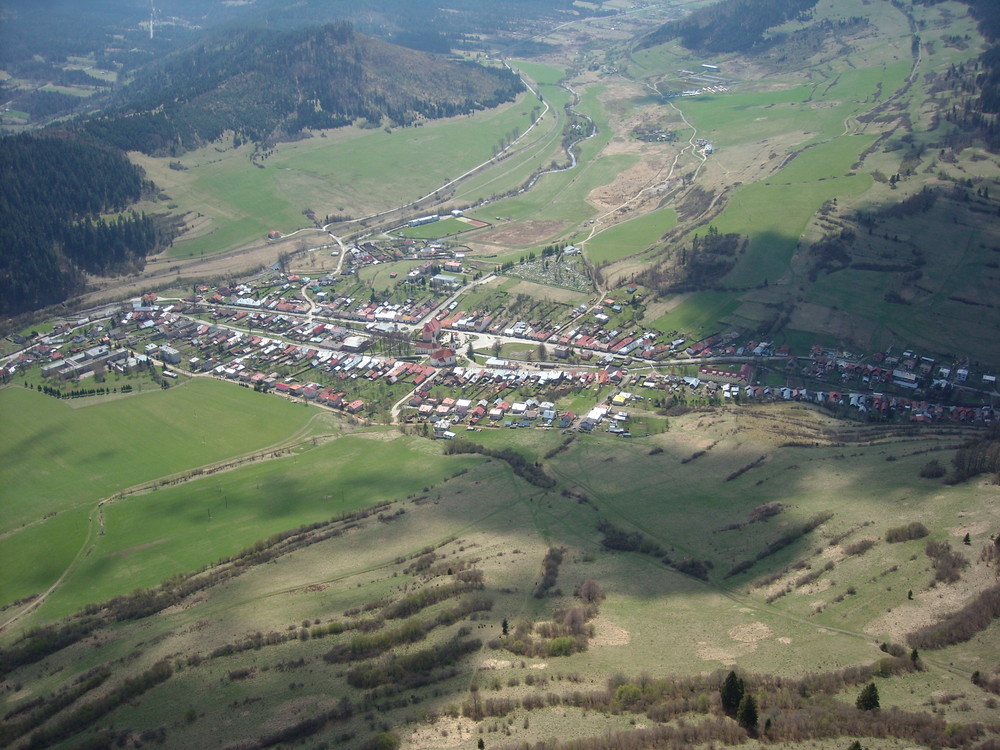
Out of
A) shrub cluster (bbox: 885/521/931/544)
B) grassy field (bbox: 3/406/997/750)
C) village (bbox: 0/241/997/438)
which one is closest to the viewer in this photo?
grassy field (bbox: 3/406/997/750)

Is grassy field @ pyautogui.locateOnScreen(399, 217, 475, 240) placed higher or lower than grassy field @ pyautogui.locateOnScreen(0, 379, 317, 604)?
higher

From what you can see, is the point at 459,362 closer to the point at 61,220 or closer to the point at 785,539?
the point at 785,539

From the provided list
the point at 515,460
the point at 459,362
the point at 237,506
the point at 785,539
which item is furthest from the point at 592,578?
the point at 459,362

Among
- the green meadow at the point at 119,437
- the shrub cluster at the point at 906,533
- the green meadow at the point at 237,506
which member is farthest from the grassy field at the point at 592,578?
the green meadow at the point at 119,437

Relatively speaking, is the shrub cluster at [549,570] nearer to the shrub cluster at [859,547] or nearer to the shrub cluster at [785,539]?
the shrub cluster at [785,539]

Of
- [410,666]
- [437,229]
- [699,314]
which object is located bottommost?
[699,314]

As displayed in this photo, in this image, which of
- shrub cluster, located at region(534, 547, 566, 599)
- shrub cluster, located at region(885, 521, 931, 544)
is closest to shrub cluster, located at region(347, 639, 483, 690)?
shrub cluster, located at region(534, 547, 566, 599)

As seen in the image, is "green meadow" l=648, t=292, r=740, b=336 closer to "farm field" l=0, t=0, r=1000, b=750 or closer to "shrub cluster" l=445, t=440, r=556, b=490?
"farm field" l=0, t=0, r=1000, b=750

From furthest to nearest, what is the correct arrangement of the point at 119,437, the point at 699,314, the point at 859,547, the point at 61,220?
the point at 61,220, the point at 699,314, the point at 119,437, the point at 859,547

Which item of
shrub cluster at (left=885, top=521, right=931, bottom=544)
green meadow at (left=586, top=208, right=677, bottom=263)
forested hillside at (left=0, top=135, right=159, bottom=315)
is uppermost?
forested hillside at (left=0, top=135, right=159, bottom=315)

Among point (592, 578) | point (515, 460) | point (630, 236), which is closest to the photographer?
point (592, 578)
